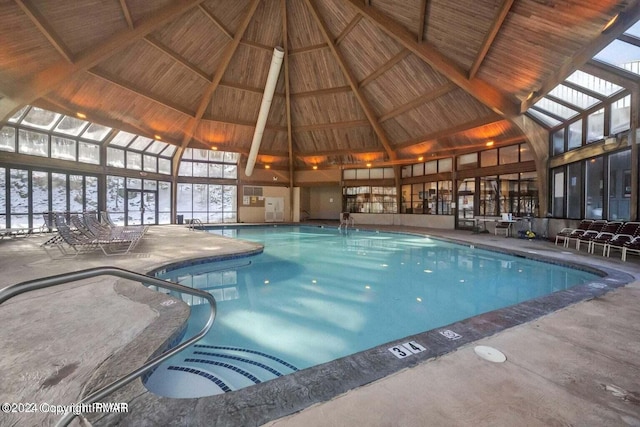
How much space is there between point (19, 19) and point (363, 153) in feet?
45.1

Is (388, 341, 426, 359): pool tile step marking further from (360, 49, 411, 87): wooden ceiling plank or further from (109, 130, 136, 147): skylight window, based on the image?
(109, 130, 136, 147): skylight window

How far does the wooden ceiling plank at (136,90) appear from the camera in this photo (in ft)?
30.9

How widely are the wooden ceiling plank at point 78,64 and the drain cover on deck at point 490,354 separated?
34.3 feet

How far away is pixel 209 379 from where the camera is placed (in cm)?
256

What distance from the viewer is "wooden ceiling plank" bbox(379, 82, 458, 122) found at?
10.1 metres

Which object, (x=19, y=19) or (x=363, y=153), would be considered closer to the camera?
(x=19, y=19)

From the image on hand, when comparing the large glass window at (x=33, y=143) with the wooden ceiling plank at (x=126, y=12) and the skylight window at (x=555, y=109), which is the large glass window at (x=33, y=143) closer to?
the wooden ceiling plank at (x=126, y=12)

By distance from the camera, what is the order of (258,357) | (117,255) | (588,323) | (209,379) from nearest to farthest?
(209,379) → (588,323) → (258,357) → (117,255)

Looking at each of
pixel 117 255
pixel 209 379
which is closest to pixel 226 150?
pixel 117 255

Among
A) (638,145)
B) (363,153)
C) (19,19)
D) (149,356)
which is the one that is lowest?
(149,356)

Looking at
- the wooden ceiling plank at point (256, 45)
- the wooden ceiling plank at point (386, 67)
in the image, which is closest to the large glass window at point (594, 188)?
the wooden ceiling plank at point (386, 67)

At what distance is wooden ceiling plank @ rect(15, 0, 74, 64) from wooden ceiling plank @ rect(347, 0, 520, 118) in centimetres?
787

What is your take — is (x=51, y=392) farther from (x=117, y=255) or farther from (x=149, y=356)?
(x=117, y=255)

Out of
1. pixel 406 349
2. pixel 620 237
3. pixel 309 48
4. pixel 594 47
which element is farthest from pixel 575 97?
pixel 406 349
